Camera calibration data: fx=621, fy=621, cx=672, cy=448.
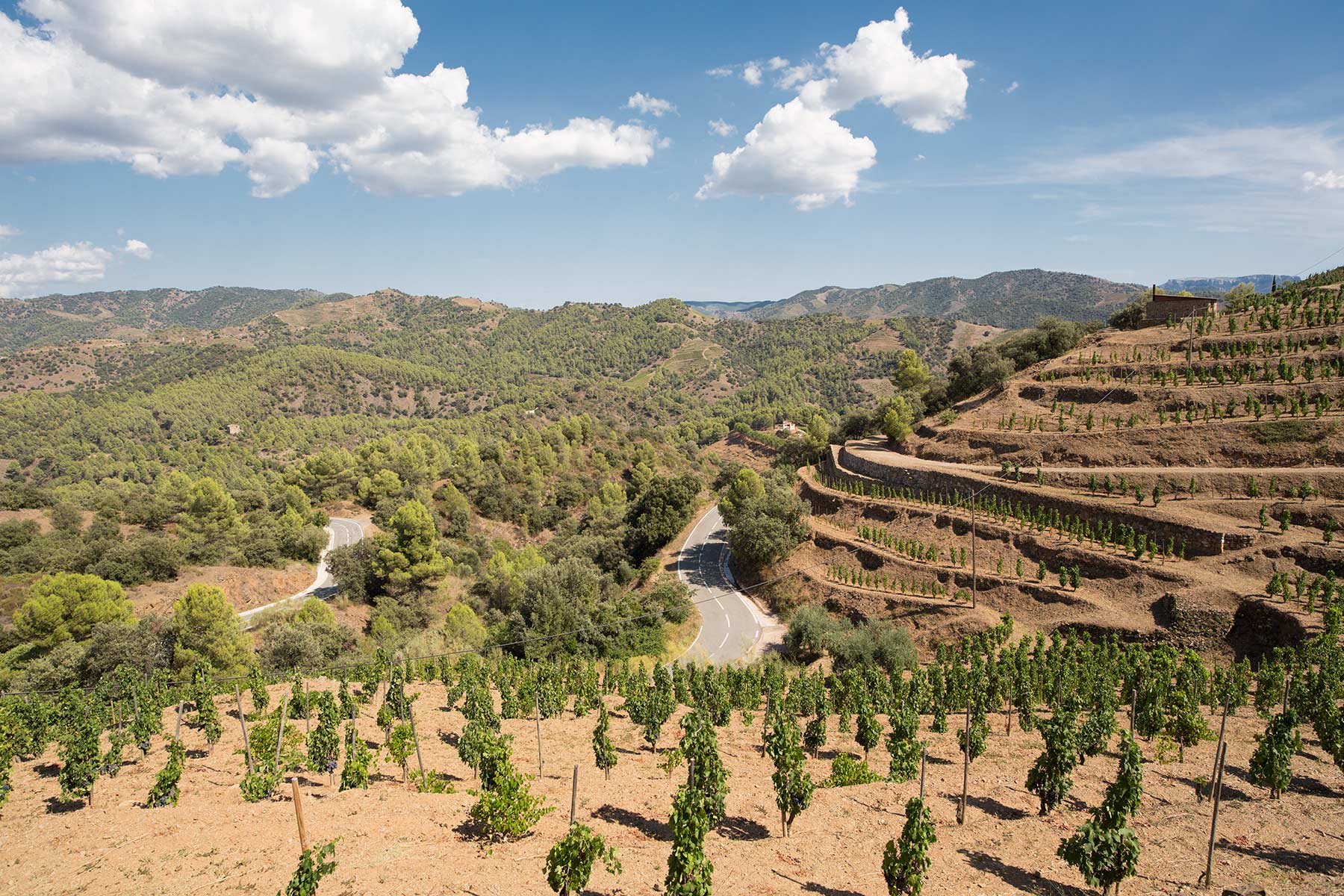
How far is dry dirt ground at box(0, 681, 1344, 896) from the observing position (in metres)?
11.8

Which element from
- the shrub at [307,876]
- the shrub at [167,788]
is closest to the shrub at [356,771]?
the shrub at [167,788]

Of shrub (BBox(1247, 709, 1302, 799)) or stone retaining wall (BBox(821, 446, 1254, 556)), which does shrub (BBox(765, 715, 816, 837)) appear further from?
stone retaining wall (BBox(821, 446, 1254, 556))

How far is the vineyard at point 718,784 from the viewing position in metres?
11.9

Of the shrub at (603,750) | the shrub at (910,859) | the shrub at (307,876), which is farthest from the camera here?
the shrub at (603,750)

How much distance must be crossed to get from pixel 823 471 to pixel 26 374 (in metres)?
221

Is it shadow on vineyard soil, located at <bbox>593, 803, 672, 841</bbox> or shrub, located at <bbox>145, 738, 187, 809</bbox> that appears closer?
shadow on vineyard soil, located at <bbox>593, 803, 672, 841</bbox>

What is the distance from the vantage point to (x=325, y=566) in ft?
196

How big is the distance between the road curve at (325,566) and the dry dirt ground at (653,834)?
28157 mm

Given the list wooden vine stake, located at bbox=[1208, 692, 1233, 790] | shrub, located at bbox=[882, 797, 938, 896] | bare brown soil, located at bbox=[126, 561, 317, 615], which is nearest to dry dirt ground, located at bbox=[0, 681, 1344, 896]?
wooden vine stake, located at bbox=[1208, 692, 1233, 790]

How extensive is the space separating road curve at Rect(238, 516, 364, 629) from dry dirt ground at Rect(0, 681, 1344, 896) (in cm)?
2816

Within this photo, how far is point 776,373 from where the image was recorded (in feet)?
577

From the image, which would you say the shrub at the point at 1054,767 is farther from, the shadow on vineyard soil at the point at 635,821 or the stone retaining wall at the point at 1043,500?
the stone retaining wall at the point at 1043,500

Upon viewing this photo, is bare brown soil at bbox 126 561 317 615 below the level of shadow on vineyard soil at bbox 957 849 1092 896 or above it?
below

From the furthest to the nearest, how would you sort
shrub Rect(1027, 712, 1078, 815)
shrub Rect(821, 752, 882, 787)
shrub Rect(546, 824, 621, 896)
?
shrub Rect(821, 752, 882, 787)
shrub Rect(1027, 712, 1078, 815)
shrub Rect(546, 824, 621, 896)
